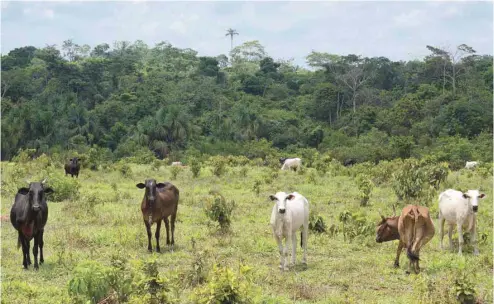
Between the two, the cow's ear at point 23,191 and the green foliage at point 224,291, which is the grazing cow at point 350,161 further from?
the green foliage at point 224,291

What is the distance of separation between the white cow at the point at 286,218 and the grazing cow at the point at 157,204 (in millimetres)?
2788

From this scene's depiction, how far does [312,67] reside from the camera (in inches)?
3939

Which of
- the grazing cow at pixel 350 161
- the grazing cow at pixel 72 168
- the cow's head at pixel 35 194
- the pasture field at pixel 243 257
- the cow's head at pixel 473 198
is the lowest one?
the pasture field at pixel 243 257

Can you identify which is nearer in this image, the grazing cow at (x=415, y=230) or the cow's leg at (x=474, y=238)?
the grazing cow at (x=415, y=230)

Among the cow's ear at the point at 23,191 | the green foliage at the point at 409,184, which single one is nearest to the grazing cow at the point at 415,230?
the cow's ear at the point at 23,191

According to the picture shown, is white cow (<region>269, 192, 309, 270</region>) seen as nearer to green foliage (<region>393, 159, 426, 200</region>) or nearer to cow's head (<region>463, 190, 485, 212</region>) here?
cow's head (<region>463, 190, 485, 212</region>)

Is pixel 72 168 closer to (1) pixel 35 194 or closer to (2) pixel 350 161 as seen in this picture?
(1) pixel 35 194

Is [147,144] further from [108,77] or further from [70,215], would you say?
[70,215]

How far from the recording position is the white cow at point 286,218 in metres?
10.5

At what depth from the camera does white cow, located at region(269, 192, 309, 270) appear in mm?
10523

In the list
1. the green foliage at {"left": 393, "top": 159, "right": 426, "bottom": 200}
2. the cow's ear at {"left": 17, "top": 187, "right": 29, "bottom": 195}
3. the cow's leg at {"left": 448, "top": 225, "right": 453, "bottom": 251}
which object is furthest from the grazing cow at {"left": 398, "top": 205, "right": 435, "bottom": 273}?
the green foliage at {"left": 393, "top": 159, "right": 426, "bottom": 200}

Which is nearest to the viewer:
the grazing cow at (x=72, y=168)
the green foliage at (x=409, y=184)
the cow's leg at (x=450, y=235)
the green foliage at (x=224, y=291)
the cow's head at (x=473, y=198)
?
the green foliage at (x=224, y=291)

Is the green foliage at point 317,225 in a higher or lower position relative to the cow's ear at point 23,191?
lower

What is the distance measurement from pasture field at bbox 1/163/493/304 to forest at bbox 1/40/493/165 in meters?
23.8
